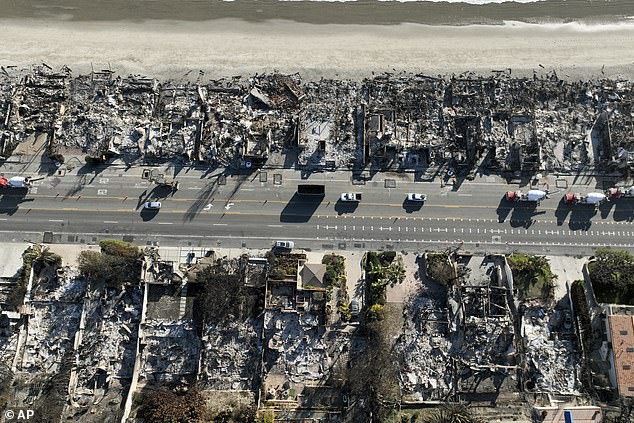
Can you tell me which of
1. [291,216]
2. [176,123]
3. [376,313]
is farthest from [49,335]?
[376,313]

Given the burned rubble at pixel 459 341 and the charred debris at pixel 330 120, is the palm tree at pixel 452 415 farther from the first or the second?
the charred debris at pixel 330 120

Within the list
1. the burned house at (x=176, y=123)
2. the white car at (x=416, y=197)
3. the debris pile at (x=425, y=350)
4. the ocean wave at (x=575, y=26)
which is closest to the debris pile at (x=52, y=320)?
the burned house at (x=176, y=123)

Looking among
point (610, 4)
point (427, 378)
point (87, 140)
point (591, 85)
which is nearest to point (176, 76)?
point (87, 140)

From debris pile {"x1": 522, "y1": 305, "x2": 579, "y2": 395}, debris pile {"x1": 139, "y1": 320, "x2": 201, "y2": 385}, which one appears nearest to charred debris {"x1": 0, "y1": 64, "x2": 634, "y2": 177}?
debris pile {"x1": 522, "y1": 305, "x2": 579, "y2": 395}

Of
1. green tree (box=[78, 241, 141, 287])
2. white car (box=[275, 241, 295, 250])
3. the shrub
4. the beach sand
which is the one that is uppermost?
the beach sand

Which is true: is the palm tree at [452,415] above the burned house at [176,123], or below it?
below

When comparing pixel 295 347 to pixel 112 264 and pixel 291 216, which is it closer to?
pixel 291 216

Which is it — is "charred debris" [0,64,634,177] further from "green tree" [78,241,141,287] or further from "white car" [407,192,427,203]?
"green tree" [78,241,141,287]
